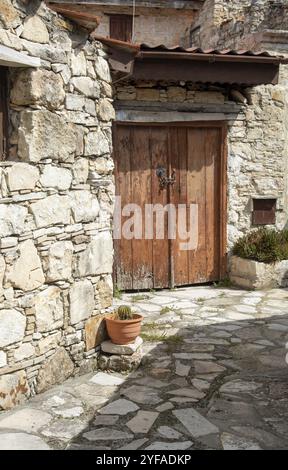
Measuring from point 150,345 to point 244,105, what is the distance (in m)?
4.06

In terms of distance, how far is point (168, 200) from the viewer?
695 centimetres

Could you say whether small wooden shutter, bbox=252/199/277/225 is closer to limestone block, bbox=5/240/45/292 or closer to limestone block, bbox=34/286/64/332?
limestone block, bbox=34/286/64/332

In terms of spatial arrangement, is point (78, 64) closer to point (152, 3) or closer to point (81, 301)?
point (81, 301)

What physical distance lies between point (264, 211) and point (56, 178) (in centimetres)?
449

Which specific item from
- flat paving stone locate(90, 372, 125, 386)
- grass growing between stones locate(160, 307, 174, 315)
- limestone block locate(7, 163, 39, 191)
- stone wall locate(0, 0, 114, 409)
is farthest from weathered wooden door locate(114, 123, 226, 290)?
limestone block locate(7, 163, 39, 191)

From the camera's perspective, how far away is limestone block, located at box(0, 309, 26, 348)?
3.29 metres

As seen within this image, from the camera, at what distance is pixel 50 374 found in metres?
3.73

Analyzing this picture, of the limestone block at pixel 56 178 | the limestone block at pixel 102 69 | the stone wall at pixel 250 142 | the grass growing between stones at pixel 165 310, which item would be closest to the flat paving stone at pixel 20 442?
the limestone block at pixel 56 178

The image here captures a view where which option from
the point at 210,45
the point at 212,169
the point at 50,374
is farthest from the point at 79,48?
the point at 210,45

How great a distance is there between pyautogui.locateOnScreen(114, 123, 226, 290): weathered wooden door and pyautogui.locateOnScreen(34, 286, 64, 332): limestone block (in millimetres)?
2983

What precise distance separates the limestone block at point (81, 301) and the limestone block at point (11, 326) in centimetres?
54

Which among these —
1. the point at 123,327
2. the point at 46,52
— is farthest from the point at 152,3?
the point at 123,327

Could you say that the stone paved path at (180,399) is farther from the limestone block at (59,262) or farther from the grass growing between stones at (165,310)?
the limestone block at (59,262)

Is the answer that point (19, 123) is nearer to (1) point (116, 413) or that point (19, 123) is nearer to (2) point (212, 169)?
(1) point (116, 413)
